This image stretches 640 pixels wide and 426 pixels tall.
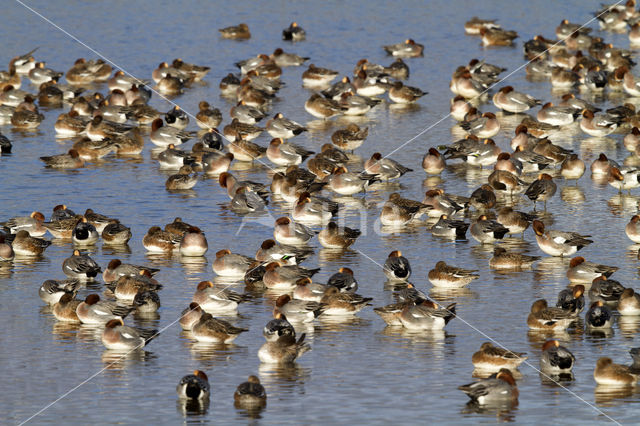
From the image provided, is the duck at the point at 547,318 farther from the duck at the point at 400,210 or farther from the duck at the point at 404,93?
the duck at the point at 404,93

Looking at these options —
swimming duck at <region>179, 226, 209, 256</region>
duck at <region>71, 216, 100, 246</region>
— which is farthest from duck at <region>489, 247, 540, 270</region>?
duck at <region>71, 216, 100, 246</region>

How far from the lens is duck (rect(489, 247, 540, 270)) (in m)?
29.1

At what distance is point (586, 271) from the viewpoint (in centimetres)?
2744

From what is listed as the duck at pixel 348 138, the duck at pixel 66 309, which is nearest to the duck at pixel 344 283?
the duck at pixel 66 309

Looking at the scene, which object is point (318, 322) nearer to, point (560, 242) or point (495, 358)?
point (495, 358)

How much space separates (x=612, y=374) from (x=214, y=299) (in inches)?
343

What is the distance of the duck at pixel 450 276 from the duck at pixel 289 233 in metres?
4.97

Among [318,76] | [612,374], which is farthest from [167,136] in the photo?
[612,374]

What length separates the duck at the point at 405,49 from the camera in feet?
208

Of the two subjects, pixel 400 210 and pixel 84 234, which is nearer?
pixel 84 234

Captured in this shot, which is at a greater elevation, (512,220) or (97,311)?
(512,220)

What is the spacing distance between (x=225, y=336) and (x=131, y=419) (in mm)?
4315

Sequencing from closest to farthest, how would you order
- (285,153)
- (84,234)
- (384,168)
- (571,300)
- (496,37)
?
(571,300)
(84,234)
(384,168)
(285,153)
(496,37)

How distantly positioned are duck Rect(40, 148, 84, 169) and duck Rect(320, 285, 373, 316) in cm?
1781
